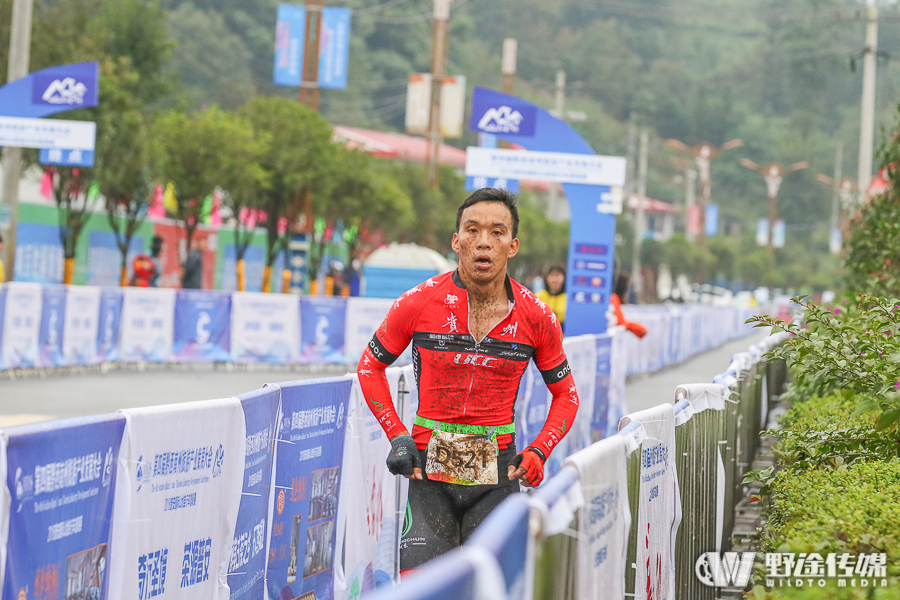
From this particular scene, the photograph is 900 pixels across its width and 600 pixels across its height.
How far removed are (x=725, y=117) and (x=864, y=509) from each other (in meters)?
119

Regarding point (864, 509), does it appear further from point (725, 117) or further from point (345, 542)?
point (725, 117)

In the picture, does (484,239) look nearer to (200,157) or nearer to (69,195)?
(69,195)

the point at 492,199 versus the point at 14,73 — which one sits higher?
the point at 14,73

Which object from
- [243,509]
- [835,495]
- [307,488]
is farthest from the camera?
[307,488]

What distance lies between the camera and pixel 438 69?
35500mm

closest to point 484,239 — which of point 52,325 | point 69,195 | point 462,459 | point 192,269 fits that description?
point 462,459

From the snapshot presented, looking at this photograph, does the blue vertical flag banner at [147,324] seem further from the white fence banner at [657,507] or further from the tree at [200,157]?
the white fence banner at [657,507]

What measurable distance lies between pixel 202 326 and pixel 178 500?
576 inches

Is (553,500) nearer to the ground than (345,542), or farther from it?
farther from it

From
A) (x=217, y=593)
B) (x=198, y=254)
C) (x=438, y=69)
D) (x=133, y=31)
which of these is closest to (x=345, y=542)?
(x=217, y=593)

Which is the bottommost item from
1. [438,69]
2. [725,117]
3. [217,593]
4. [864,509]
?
[217,593]

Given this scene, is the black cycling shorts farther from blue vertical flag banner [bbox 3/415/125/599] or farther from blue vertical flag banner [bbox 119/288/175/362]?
blue vertical flag banner [bbox 119/288/175/362]

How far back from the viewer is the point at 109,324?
17828 mm

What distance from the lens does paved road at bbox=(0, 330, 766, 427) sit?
44.0ft
